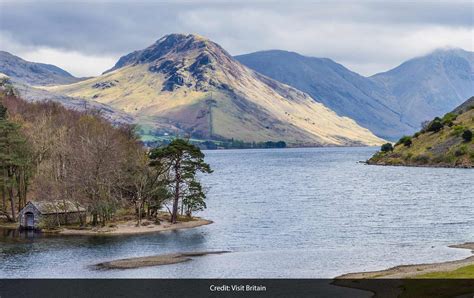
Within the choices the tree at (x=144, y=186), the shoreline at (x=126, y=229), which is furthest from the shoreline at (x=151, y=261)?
the tree at (x=144, y=186)

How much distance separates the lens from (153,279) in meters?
72.0

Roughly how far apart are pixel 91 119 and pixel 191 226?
85907 millimetres

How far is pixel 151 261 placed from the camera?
84125 millimetres

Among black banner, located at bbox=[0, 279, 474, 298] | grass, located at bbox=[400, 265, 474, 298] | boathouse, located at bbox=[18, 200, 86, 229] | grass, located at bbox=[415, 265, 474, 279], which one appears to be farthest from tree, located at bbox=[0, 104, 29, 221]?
grass, located at bbox=[415, 265, 474, 279]

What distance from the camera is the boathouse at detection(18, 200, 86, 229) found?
11712 cm

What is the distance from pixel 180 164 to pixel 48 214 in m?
25.9

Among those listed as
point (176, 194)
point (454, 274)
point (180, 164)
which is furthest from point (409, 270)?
point (180, 164)

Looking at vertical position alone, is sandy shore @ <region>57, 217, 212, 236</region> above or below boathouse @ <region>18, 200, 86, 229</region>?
below

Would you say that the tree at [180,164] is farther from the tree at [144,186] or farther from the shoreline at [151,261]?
the shoreline at [151,261]

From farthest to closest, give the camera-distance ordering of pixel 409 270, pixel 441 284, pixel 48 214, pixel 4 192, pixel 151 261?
pixel 4 192 → pixel 48 214 → pixel 151 261 → pixel 409 270 → pixel 441 284

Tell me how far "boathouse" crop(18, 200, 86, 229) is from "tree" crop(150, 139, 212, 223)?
54.8ft

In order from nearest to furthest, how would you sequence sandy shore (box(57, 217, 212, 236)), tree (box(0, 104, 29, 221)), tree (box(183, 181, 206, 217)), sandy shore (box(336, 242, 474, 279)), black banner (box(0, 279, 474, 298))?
1. black banner (box(0, 279, 474, 298))
2. sandy shore (box(336, 242, 474, 279))
3. sandy shore (box(57, 217, 212, 236))
4. tree (box(0, 104, 29, 221))
5. tree (box(183, 181, 206, 217))

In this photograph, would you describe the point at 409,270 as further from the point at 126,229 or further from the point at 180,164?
the point at 180,164

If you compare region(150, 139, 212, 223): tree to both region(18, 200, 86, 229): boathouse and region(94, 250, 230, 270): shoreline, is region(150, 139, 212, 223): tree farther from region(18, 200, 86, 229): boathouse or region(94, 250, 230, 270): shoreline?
region(94, 250, 230, 270): shoreline
